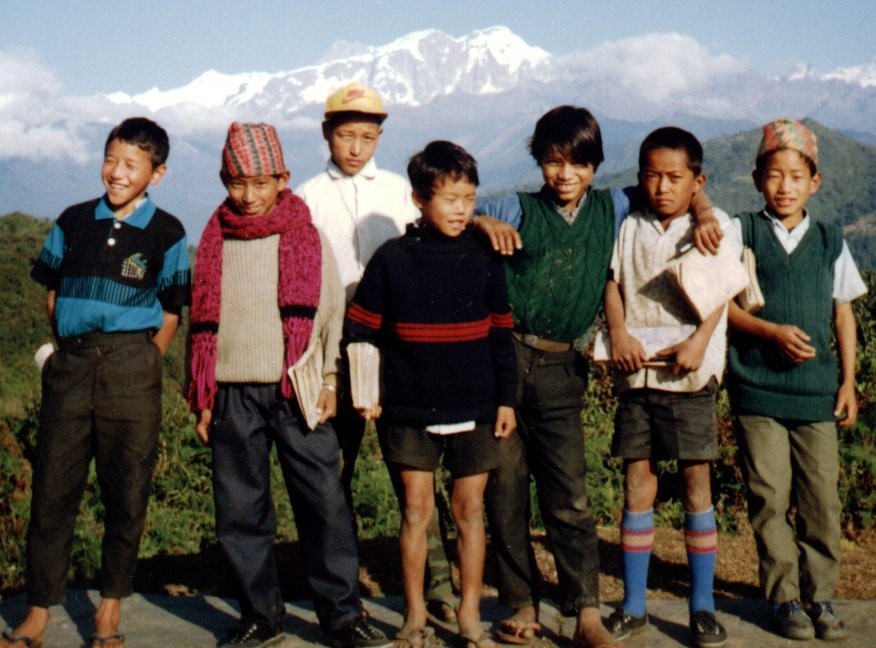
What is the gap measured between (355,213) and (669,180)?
4.09 feet

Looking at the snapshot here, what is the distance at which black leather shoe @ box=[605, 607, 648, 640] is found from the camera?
12.7ft

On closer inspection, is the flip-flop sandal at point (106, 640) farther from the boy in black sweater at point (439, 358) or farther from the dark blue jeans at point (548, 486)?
the dark blue jeans at point (548, 486)

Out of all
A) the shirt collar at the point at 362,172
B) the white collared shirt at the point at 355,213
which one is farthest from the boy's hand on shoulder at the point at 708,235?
the shirt collar at the point at 362,172

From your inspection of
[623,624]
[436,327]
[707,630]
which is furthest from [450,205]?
[707,630]

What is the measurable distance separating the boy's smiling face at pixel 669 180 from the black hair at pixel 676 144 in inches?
Answer: 0.5

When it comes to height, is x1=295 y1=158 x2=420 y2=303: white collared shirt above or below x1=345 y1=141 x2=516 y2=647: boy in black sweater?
above

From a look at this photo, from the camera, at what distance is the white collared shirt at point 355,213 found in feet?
13.3

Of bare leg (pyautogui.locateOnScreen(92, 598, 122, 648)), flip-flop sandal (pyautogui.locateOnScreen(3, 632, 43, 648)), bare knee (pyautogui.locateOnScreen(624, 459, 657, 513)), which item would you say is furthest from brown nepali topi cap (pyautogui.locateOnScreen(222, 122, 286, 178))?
flip-flop sandal (pyautogui.locateOnScreen(3, 632, 43, 648))

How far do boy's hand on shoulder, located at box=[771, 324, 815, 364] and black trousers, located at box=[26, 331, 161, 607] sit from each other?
94.3 inches

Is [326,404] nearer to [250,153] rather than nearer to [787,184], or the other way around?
[250,153]

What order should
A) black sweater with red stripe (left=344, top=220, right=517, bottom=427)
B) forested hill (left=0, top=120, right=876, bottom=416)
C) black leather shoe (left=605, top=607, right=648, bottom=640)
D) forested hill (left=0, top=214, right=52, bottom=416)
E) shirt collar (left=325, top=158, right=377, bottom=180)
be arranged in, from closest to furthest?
black sweater with red stripe (left=344, top=220, right=517, bottom=427)
black leather shoe (left=605, top=607, right=648, bottom=640)
shirt collar (left=325, top=158, right=377, bottom=180)
forested hill (left=0, top=214, right=52, bottom=416)
forested hill (left=0, top=120, right=876, bottom=416)

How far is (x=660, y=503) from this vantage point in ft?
21.1

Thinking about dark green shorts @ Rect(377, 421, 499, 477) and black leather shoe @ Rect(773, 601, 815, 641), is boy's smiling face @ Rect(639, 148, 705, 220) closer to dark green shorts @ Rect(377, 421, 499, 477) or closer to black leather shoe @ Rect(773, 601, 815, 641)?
dark green shorts @ Rect(377, 421, 499, 477)

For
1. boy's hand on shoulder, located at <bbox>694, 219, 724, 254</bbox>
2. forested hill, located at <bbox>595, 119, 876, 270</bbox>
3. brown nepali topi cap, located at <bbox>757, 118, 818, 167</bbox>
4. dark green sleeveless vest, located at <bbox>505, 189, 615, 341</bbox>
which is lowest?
dark green sleeveless vest, located at <bbox>505, 189, 615, 341</bbox>
